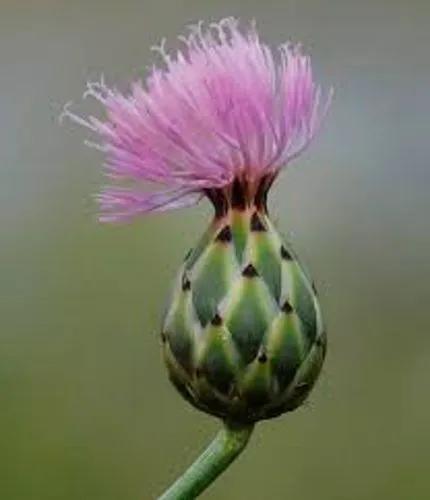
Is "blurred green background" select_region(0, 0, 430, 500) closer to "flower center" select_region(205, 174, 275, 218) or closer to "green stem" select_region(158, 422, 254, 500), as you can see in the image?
"flower center" select_region(205, 174, 275, 218)

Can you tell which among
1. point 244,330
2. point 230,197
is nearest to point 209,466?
point 244,330

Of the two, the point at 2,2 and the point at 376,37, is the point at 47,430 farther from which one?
the point at 2,2

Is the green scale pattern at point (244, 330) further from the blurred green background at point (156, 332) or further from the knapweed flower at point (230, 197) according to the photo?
the blurred green background at point (156, 332)

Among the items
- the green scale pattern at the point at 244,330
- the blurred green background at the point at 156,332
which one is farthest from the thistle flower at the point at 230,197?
the blurred green background at the point at 156,332

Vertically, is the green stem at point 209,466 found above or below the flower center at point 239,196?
below

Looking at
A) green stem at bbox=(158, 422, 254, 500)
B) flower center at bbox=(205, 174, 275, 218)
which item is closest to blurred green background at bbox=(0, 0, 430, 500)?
flower center at bbox=(205, 174, 275, 218)

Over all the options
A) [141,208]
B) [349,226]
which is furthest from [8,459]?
[141,208]
